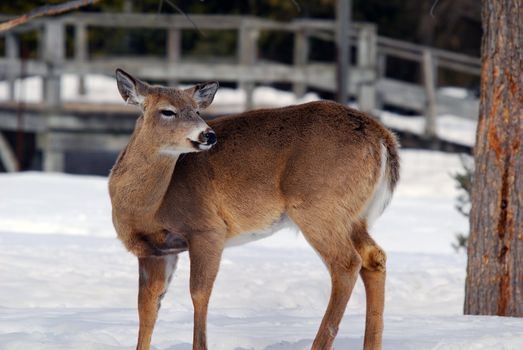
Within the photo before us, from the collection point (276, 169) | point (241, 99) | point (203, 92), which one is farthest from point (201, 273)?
point (241, 99)

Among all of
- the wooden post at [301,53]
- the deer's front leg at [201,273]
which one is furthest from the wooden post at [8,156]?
the deer's front leg at [201,273]

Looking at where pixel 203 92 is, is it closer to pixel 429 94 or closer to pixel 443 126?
pixel 429 94

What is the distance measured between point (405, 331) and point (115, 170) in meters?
1.84

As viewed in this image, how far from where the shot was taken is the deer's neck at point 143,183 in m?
5.75

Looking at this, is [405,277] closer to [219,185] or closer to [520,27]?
[520,27]

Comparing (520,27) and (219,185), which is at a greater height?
(520,27)

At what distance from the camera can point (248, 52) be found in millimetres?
17609

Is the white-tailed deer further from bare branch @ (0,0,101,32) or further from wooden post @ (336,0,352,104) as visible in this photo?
wooden post @ (336,0,352,104)

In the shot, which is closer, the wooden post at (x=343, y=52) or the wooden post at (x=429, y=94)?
the wooden post at (x=343, y=52)

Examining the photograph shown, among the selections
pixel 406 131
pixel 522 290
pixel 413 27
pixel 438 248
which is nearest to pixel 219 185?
pixel 522 290

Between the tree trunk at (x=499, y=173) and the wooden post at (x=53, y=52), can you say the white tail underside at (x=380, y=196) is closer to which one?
the tree trunk at (x=499, y=173)

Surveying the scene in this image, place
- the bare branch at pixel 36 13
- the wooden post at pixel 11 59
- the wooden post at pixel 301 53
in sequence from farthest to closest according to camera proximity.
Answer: the wooden post at pixel 301 53 → the wooden post at pixel 11 59 → the bare branch at pixel 36 13

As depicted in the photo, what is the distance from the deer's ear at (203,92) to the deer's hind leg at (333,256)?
77 cm

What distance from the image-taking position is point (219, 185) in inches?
231
